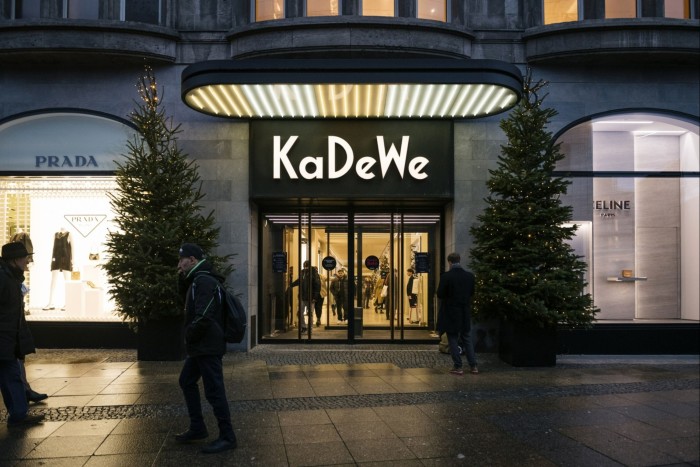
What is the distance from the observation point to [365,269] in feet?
46.7

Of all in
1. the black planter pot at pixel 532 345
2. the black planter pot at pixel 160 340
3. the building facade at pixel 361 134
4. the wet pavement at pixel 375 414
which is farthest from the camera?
the building facade at pixel 361 134

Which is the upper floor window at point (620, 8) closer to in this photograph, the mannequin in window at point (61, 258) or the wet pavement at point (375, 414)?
the wet pavement at point (375, 414)

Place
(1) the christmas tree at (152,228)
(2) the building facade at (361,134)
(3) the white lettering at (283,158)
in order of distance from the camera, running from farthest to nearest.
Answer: (3) the white lettering at (283,158) → (2) the building facade at (361,134) → (1) the christmas tree at (152,228)

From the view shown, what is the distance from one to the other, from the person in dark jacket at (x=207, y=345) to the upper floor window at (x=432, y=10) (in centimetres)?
931

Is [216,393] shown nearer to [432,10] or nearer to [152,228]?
[152,228]

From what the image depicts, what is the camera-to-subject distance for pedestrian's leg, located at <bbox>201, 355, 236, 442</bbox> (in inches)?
234

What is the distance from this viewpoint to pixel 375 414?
754 centimetres

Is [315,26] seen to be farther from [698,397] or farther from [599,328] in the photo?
[698,397]

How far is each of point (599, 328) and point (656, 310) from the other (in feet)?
4.74

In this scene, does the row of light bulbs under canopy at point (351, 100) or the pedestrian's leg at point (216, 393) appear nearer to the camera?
the pedestrian's leg at point (216, 393)

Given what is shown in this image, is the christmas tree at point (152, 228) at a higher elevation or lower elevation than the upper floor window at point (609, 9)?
lower

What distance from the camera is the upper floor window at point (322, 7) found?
13289 millimetres

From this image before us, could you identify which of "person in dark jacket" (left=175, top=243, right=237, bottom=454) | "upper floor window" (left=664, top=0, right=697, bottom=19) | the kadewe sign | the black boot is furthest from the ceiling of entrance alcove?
"person in dark jacket" (left=175, top=243, right=237, bottom=454)

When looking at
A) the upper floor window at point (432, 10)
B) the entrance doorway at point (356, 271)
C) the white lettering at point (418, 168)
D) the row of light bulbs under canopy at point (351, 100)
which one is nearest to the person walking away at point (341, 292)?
the entrance doorway at point (356, 271)
